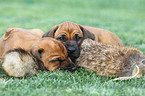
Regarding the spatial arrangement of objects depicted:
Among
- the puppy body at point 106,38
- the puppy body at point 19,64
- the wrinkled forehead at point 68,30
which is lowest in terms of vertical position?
the puppy body at point 19,64

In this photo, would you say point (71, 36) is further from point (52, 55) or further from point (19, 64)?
point (19, 64)

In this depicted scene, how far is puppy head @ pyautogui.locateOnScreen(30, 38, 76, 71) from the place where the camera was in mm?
4473

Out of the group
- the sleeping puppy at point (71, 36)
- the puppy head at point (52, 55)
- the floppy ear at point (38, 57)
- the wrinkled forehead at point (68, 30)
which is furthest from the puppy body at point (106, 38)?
the floppy ear at point (38, 57)

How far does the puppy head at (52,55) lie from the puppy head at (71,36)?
0.26 meters

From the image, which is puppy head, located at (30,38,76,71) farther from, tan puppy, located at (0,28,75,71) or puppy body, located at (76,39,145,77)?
puppy body, located at (76,39,145,77)

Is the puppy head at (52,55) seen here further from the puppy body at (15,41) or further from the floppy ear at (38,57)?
the puppy body at (15,41)

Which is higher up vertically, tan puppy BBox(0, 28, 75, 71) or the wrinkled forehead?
the wrinkled forehead

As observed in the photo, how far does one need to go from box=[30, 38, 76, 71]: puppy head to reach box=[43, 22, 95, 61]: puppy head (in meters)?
0.26

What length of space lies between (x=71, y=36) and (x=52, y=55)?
932 millimetres

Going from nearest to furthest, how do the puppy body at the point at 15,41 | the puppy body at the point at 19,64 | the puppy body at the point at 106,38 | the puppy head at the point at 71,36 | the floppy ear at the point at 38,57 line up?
1. the puppy body at the point at 19,64
2. the floppy ear at the point at 38,57
3. the puppy head at the point at 71,36
4. the puppy body at the point at 15,41
5. the puppy body at the point at 106,38

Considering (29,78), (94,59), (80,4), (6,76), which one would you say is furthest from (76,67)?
(80,4)

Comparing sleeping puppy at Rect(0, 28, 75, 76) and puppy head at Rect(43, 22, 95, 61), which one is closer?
sleeping puppy at Rect(0, 28, 75, 76)

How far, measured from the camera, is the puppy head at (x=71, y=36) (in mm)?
4861

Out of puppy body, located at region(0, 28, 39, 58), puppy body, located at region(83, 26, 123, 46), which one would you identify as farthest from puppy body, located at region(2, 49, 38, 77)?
puppy body, located at region(83, 26, 123, 46)
